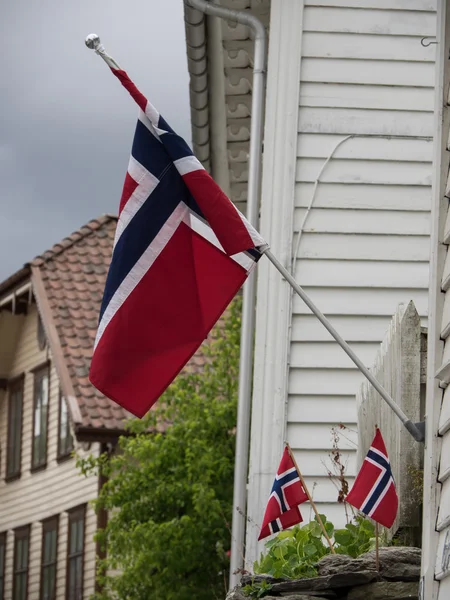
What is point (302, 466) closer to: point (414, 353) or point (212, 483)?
point (414, 353)

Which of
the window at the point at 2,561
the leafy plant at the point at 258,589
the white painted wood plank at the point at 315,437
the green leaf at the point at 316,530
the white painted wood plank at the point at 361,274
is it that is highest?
the white painted wood plank at the point at 361,274

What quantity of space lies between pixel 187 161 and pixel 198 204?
0.21 m

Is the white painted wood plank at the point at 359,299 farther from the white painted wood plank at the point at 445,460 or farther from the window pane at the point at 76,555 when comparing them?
the window pane at the point at 76,555

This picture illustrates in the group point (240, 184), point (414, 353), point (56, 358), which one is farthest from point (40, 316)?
point (414, 353)

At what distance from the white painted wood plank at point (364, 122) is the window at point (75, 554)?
13680 millimetres

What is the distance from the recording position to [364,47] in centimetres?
927

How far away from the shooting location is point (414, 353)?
6219 mm

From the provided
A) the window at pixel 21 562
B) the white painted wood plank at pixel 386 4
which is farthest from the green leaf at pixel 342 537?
the window at pixel 21 562

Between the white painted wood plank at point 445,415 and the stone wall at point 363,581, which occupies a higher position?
the white painted wood plank at point 445,415

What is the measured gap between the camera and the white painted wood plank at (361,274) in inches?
340

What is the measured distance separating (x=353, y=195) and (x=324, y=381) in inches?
54.8

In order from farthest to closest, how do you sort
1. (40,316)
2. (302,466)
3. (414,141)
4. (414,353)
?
(40,316), (414,141), (302,466), (414,353)

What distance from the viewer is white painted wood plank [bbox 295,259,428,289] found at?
28.4 ft

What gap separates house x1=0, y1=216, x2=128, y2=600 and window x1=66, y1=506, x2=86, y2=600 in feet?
0.06
